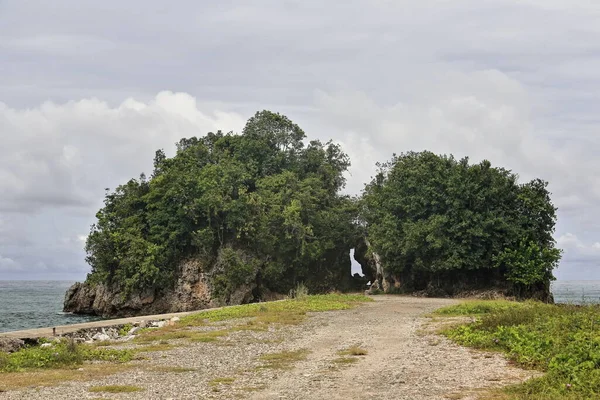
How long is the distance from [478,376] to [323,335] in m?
8.46

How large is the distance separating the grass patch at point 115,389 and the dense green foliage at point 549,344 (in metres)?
7.13

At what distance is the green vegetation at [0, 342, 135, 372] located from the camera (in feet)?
47.3

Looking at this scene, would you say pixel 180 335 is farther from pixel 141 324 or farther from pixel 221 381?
pixel 221 381

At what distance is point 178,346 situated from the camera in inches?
710

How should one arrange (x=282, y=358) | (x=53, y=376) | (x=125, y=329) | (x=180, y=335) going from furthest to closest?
(x=125, y=329)
(x=180, y=335)
(x=282, y=358)
(x=53, y=376)

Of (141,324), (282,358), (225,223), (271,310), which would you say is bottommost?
(141,324)

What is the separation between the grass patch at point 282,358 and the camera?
14.0 meters

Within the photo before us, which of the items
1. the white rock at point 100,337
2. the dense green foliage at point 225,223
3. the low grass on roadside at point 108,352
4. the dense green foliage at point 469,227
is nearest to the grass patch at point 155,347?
the low grass on roadside at point 108,352

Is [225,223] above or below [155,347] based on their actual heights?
above

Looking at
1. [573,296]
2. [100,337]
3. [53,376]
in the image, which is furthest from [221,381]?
[573,296]

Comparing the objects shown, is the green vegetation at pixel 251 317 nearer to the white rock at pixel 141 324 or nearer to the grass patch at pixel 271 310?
the grass patch at pixel 271 310

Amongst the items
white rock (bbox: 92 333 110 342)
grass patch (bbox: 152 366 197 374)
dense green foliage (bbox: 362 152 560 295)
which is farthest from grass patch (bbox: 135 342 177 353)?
dense green foliage (bbox: 362 152 560 295)

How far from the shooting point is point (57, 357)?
1495cm

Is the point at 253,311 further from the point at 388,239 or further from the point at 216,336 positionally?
the point at 388,239
